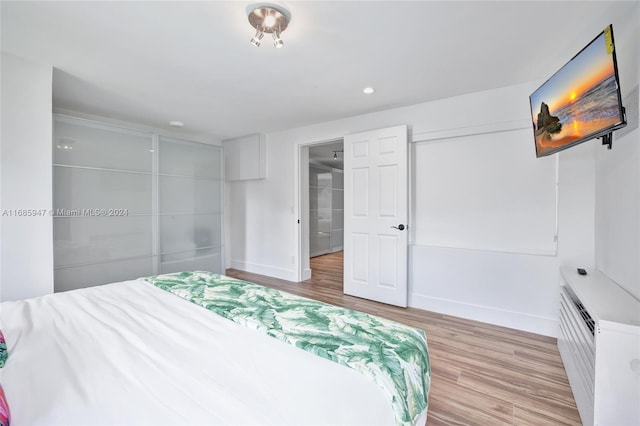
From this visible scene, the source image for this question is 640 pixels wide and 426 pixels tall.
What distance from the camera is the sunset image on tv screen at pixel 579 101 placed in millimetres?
1438

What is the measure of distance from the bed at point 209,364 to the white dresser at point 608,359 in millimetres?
799

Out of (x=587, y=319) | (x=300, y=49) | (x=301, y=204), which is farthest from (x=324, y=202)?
(x=587, y=319)

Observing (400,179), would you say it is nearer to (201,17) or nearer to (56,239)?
(201,17)

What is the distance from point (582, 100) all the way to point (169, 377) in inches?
99.0

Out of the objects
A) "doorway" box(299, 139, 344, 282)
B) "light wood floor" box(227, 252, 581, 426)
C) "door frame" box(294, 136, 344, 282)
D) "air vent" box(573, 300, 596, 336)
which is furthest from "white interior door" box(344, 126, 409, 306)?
"doorway" box(299, 139, 344, 282)

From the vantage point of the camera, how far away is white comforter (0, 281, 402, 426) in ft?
2.43

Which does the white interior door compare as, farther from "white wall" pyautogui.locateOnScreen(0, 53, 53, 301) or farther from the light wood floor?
"white wall" pyautogui.locateOnScreen(0, 53, 53, 301)

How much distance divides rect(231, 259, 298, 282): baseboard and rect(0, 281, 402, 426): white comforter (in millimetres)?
3064

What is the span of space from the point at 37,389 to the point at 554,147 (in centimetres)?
303

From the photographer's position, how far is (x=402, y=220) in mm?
3209

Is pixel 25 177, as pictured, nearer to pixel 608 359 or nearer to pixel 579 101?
pixel 608 359

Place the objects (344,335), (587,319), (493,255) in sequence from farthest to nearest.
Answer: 1. (493,255)
2. (587,319)
3. (344,335)

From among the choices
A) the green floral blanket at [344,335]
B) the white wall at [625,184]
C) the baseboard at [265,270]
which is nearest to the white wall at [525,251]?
the white wall at [625,184]

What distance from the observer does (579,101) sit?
1671 mm
